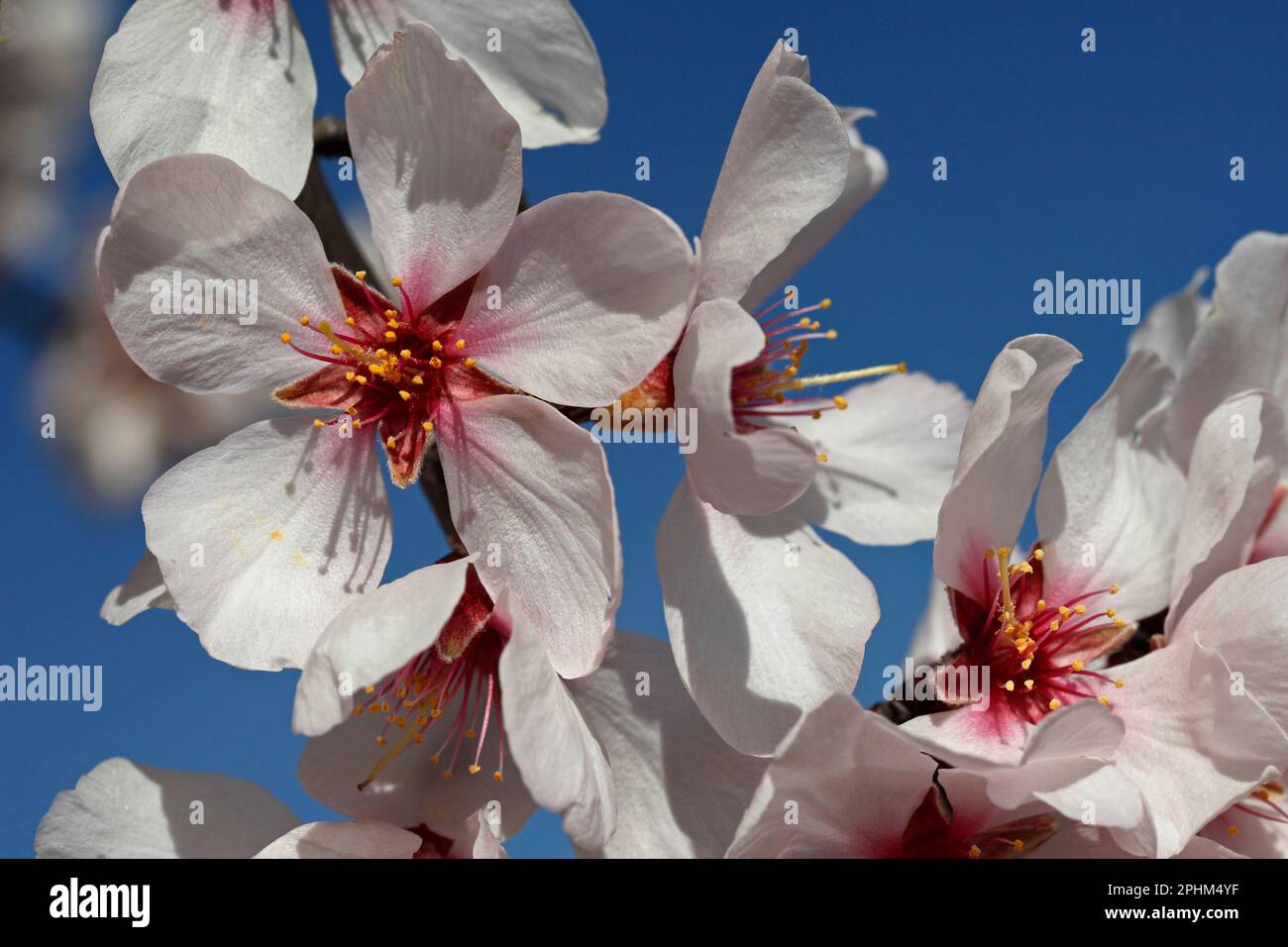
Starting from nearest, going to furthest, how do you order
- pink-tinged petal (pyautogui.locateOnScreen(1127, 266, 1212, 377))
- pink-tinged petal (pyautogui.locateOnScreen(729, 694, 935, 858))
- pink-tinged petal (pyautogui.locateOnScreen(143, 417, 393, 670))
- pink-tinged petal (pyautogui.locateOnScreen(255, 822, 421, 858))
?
pink-tinged petal (pyautogui.locateOnScreen(729, 694, 935, 858))
pink-tinged petal (pyautogui.locateOnScreen(143, 417, 393, 670))
pink-tinged petal (pyautogui.locateOnScreen(255, 822, 421, 858))
pink-tinged petal (pyautogui.locateOnScreen(1127, 266, 1212, 377))

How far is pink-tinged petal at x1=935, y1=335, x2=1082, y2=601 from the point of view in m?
1.63

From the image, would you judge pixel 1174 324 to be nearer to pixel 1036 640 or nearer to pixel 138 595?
pixel 1036 640

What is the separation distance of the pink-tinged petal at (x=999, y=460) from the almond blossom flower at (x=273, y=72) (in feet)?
2.47

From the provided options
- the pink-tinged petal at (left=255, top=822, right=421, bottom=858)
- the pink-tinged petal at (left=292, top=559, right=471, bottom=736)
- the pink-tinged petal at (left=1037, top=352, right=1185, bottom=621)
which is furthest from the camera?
the pink-tinged petal at (left=1037, top=352, right=1185, bottom=621)

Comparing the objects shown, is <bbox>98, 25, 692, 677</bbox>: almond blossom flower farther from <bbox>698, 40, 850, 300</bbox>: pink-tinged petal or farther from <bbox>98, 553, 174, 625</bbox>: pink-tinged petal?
<bbox>698, 40, 850, 300</bbox>: pink-tinged petal

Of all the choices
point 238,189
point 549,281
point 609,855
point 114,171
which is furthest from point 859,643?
point 114,171

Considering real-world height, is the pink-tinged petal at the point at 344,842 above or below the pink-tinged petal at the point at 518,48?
below

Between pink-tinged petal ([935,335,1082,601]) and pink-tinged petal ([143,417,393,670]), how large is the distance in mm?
867

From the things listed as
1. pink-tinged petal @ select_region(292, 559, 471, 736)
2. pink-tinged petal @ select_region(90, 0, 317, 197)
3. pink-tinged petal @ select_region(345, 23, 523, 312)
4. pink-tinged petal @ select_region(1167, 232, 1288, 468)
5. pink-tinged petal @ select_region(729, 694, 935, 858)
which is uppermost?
pink-tinged petal @ select_region(90, 0, 317, 197)

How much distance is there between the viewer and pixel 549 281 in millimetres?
1616

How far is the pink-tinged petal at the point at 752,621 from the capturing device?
5.41 feet

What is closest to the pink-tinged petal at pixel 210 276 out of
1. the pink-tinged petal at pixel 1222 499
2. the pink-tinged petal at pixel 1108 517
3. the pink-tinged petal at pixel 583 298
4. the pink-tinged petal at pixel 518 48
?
the pink-tinged petal at pixel 583 298

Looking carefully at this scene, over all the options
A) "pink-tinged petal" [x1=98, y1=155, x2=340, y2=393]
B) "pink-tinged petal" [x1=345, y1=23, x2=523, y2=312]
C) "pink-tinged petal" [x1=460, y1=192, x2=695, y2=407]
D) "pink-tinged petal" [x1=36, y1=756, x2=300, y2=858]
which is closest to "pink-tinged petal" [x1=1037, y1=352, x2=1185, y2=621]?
"pink-tinged petal" [x1=460, y1=192, x2=695, y2=407]

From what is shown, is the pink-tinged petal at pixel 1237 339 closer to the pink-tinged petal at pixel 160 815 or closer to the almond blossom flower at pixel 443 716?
the almond blossom flower at pixel 443 716
